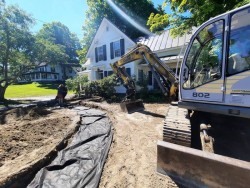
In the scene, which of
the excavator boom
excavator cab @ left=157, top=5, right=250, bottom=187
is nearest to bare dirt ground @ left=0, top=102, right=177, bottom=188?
excavator cab @ left=157, top=5, right=250, bottom=187

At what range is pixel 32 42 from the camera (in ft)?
55.8

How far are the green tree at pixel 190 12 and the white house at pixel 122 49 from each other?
13.9 ft

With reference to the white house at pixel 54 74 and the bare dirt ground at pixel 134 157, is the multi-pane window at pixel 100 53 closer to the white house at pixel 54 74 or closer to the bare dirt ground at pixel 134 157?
the bare dirt ground at pixel 134 157

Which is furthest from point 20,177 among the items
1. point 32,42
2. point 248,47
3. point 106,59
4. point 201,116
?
point 32,42

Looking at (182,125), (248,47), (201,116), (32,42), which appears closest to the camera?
(248,47)

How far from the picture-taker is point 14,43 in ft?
52.4

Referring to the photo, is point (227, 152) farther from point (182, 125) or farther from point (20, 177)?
point (20, 177)

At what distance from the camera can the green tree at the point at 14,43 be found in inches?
612

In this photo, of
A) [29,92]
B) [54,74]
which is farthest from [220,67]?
[54,74]

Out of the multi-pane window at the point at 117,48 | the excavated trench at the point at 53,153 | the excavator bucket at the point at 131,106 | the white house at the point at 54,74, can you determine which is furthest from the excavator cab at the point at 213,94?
the white house at the point at 54,74

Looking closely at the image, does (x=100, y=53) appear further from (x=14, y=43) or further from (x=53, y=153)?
(x=53, y=153)

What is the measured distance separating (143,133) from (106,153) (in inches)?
70.8

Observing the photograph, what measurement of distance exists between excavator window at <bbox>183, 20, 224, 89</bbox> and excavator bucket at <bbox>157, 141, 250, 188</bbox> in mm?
1598

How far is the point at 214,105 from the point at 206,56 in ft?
4.09
